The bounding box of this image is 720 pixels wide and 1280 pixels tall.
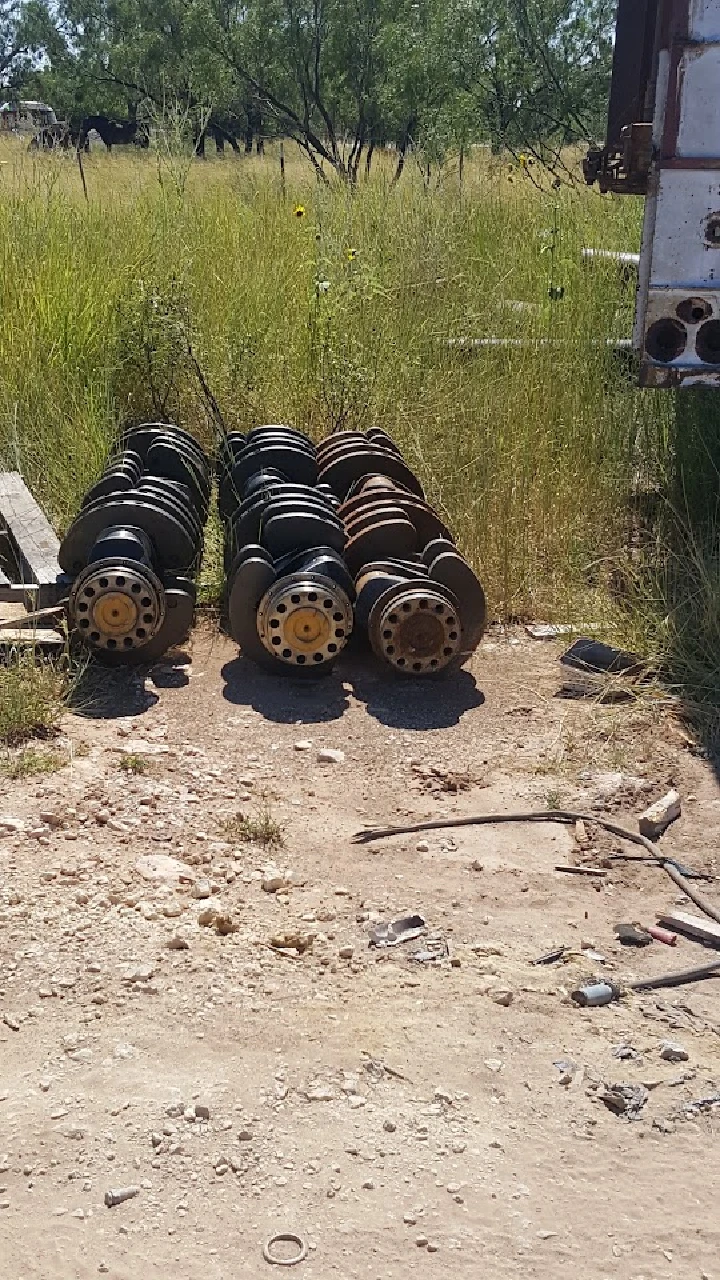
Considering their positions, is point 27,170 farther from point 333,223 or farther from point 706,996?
point 706,996

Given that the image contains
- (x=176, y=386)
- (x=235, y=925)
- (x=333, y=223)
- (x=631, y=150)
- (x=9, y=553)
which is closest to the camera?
(x=235, y=925)

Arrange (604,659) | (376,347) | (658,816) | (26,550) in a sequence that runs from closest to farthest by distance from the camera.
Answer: (658,816) → (604,659) → (26,550) → (376,347)

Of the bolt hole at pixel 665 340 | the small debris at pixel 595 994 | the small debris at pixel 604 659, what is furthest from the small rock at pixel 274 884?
the bolt hole at pixel 665 340

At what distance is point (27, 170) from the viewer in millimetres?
8484

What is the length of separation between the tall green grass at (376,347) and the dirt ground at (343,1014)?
168cm

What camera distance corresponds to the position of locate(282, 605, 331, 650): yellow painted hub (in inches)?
175

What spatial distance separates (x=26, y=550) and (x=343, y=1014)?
2.87m

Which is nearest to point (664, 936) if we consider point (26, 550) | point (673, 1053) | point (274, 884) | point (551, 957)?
point (551, 957)

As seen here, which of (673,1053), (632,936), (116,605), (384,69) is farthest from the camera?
(384,69)

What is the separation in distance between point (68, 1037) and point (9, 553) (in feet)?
11.2

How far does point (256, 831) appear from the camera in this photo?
355 centimetres

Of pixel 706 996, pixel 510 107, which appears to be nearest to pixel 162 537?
pixel 706 996

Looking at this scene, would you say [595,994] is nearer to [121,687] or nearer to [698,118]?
[121,687]

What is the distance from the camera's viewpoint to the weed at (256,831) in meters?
3.54
